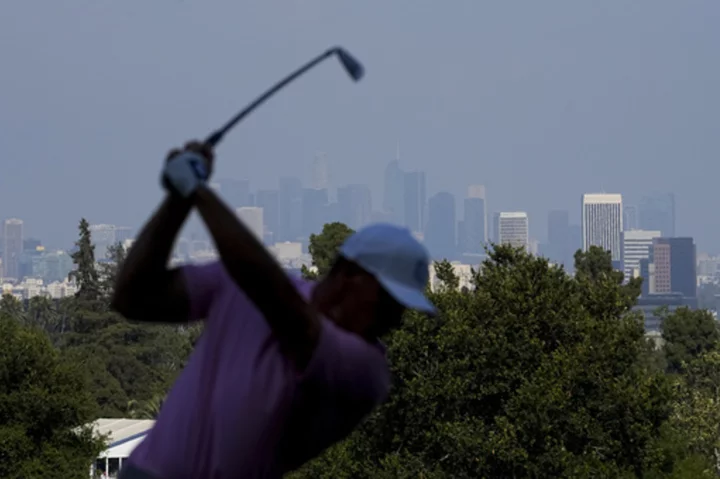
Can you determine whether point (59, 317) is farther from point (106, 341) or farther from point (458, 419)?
point (458, 419)

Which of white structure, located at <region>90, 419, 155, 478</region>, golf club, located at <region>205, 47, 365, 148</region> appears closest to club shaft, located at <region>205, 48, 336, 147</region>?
golf club, located at <region>205, 47, 365, 148</region>

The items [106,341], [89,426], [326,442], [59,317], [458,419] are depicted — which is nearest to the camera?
[326,442]

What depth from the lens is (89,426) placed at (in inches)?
1426

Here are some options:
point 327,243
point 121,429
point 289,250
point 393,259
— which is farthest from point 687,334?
point 393,259

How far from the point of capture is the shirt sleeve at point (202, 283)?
3.44 metres

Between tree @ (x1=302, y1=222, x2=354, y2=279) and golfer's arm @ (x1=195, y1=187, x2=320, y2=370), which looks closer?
golfer's arm @ (x1=195, y1=187, x2=320, y2=370)

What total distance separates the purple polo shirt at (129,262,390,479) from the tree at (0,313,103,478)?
30.7 metres

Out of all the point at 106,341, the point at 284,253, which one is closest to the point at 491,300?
the point at 284,253

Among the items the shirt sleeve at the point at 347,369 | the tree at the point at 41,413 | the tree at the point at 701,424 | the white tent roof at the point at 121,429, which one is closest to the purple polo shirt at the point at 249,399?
the shirt sleeve at the point at 347,369

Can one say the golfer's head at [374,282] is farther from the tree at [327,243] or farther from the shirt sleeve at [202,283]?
the tree at [327,243]

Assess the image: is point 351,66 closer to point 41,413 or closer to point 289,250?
point 289,250

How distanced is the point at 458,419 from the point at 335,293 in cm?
2799

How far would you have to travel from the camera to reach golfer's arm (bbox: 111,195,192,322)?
3.13 meters

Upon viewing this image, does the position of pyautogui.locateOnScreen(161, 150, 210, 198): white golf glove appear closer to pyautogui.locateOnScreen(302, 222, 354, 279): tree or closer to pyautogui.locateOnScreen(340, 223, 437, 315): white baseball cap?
pyautogui.locateOnScreen(340, 223, 437, 315): white baseball cap
